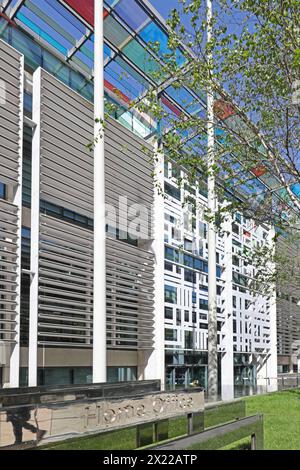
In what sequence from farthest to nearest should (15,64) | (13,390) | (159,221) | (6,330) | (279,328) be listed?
(279,328) < (159,221) < (15,64) < (6,330) < (13,390)

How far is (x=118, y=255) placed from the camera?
21078mm

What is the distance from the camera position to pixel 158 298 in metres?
23.6

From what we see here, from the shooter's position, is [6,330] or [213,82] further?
[6,330]

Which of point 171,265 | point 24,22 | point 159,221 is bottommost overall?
point 171,265

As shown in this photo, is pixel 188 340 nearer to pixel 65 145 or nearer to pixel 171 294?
pixel 171 294

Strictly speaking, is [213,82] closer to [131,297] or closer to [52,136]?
[52,136]

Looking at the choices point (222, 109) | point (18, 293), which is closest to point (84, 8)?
point (222, 109)

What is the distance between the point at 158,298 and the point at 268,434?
13.5m

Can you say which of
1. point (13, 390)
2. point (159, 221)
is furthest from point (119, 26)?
point (13, 390)

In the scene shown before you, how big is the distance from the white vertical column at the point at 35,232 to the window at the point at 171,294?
9292 millimetres

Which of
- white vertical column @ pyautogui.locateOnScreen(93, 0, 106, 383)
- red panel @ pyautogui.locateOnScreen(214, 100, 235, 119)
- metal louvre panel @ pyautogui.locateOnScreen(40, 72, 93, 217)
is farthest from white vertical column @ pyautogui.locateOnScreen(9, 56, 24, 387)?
red panel @ pyautogui.locateOnScreen(214, 100, 235, 119)

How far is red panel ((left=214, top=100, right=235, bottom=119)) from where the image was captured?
11.8m

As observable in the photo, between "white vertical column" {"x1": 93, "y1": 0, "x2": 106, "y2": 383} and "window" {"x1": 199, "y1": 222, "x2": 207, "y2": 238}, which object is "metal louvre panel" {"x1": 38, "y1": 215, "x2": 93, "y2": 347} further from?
"window" {"x1": 199, "y1": 222, "x2": 207, "y2": 238}

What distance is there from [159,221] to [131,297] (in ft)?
13.4
